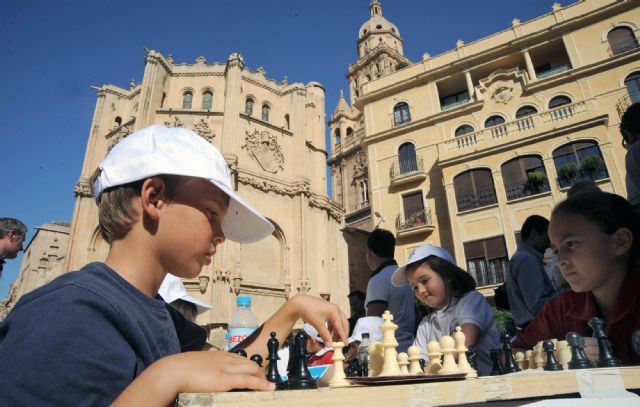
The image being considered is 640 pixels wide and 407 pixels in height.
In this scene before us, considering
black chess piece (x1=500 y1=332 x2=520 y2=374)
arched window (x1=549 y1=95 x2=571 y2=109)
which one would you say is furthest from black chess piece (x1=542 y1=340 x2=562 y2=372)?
arched window (x1=549 y1=95 x2=571 y2=109)

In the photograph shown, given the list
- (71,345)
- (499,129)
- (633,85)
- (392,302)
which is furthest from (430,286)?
(633,85)

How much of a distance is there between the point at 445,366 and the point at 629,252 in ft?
4.35

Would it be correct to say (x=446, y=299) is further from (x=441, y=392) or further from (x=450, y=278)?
(x=441, y=392)

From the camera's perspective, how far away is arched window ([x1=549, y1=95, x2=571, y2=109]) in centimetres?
1756

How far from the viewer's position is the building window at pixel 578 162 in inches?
604

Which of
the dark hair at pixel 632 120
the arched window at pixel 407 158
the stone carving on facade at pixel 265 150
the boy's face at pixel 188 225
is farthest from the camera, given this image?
the stone carving on facade at pixel 265 150

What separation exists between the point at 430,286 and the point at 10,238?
6.08 metres

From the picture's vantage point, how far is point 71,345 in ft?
2.70

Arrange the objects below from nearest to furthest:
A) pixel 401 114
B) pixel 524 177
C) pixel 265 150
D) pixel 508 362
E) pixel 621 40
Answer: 1. pixel 508 362
2. pixel 524 177
3. pixel 621 40
4. pixel 401 114
5. pixel 265 150

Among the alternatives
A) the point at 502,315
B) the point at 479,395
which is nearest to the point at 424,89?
the point at 502,315

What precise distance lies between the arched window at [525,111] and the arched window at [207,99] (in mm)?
19099

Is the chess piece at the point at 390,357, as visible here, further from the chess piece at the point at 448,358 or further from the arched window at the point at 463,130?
the arched window at the point at 463,130

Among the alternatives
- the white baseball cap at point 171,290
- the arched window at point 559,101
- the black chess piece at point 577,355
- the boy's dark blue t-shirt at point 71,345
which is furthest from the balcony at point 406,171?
the boy's dark blue t-shirt at point 71,345

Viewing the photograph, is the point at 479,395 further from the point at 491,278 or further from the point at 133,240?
the point at 491,278
